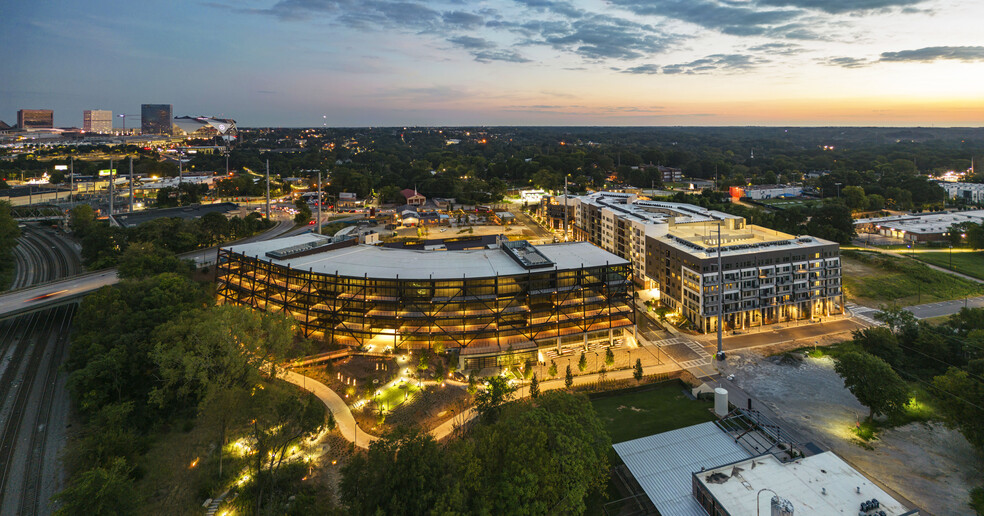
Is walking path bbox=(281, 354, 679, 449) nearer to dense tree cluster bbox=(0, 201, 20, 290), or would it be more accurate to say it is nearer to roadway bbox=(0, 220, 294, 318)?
roadway bbox=(0, 220, 294, 318)

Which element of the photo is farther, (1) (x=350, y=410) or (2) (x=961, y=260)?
(2) (x=961, y=260)

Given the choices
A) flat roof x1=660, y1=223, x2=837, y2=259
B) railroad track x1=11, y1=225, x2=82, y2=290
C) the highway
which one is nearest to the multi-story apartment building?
flat roof x1=660, y1=223, x2=837, y2=259

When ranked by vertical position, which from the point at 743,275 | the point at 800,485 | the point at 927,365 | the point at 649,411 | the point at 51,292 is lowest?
the point at 649,411

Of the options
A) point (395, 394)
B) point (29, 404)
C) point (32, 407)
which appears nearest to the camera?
point (32, 407)

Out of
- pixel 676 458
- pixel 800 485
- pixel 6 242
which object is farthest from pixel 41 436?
pixel 6 242

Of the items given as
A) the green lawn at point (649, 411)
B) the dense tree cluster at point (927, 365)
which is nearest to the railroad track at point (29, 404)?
the green lawn at point (649, 411)

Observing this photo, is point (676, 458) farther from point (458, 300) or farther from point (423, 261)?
point (423, 261)
